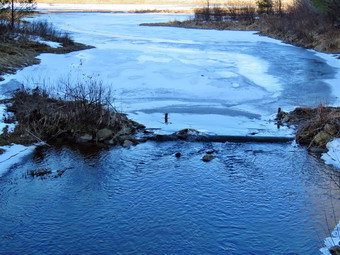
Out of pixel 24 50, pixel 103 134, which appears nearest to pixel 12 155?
pixel 103 134

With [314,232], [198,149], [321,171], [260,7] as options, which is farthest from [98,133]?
[260,7]

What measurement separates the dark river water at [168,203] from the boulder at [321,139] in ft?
1.55

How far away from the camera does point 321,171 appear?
26.7ft

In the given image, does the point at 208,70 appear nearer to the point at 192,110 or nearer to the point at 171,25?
the point at 192,110

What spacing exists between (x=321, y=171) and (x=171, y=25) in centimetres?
3648

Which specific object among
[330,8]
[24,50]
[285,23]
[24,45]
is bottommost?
[24,50]

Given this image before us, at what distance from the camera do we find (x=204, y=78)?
16.1m

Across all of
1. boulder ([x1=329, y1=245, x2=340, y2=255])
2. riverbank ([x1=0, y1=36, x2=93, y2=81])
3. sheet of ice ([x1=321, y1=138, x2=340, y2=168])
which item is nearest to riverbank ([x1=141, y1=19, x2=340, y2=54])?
riverbank ([x1=0, y1=36, x2=93, y2=81])

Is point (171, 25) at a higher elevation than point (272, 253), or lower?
higher

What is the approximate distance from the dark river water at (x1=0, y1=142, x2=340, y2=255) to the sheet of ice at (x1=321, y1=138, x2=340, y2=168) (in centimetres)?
24

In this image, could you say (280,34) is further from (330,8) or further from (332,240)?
(332,240)

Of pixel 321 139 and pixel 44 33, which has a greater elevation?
pixel 44 33

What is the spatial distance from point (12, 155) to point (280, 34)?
90.3 ft

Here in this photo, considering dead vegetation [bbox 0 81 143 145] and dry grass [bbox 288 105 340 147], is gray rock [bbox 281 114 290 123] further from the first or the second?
dead vegetation [bbox 0 81 143 145]
